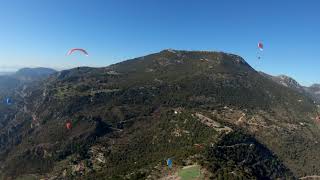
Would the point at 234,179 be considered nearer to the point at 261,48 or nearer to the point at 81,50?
the point at 261,48

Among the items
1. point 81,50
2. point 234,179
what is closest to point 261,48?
point 234,179

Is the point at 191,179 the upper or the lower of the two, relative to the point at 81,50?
lower

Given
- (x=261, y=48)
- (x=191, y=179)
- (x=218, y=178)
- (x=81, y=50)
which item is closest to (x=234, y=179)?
(x=218, y=178)

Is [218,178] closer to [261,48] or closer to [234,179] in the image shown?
[234,179]

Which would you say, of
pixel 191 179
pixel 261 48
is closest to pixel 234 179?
pixel 191 179

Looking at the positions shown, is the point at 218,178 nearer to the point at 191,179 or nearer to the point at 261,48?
the point at 191,179

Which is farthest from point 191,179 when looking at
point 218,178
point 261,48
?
point 261,48

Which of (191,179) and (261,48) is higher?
(261,48)
